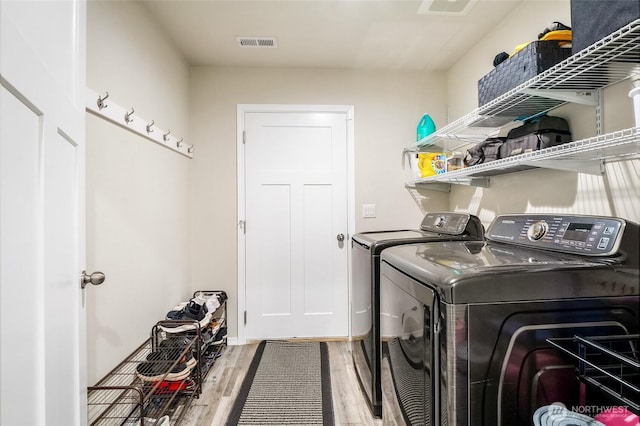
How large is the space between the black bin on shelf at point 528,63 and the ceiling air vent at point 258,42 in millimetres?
1479

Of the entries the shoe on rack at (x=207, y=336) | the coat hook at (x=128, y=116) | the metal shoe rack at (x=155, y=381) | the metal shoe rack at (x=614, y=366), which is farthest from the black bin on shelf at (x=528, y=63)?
the shoe on rack at (x=207, y=336)

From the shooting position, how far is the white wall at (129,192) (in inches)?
52.1

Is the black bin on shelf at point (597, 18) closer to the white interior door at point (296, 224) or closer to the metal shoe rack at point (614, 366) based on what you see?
the metal shoe rack at point (614, 366)

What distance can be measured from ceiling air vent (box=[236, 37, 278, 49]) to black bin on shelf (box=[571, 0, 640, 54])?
5.70 ft

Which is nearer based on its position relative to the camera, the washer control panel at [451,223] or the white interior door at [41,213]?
the white interior door at [41,213]

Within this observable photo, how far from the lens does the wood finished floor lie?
5.35ft

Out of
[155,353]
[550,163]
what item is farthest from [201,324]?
[550,163]

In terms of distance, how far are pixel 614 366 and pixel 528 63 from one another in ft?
4.32

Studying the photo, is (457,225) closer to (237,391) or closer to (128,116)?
(237,391)

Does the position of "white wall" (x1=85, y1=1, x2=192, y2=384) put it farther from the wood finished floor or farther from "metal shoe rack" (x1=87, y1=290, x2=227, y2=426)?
the wood finished floor

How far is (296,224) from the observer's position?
2.61 m

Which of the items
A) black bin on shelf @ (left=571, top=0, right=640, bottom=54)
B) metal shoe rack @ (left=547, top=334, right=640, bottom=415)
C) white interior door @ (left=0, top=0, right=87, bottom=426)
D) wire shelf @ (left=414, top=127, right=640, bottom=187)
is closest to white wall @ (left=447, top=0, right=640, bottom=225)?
wire shelf @ (left=414, top=127, right=640, bottom=187)

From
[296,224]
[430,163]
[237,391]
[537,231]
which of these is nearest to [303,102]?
[296,224]

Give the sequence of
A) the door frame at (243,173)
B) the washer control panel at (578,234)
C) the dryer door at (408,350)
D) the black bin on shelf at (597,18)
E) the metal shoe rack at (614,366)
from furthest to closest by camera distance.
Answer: the door frame at (243,173)
the dryer door at (408,350)
the black bin on shelf at (597,18)
the washer control panel at (578,234)
the metal shoe rack at (614,366)
